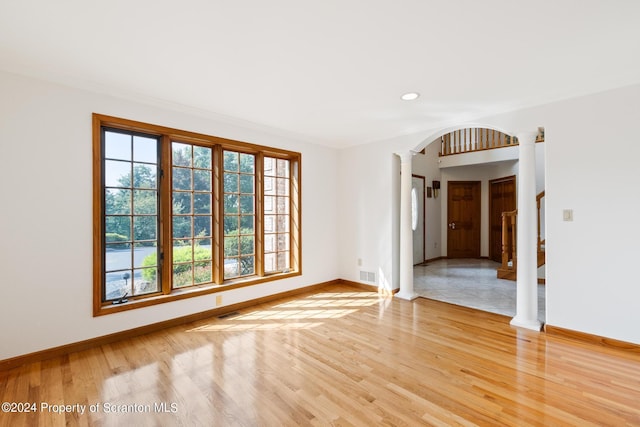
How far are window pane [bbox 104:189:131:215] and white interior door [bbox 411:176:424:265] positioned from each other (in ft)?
19.7

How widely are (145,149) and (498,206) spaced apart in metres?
8.13

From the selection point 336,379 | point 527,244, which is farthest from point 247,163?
point 527,244

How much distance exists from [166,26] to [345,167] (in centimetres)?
380

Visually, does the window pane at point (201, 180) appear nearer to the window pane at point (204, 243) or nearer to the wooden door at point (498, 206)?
the window pane at point (204, 243)

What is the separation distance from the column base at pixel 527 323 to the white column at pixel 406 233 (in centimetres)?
136

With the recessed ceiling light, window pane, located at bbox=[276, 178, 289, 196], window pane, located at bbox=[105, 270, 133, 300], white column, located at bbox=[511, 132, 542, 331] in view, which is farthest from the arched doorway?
window pane, located at bbox=[105, 270, 133, 300]

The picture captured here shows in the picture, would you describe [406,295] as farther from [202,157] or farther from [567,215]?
[202,157]

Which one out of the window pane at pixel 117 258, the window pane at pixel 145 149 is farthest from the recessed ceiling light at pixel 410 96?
the window pane at pixel 117 258

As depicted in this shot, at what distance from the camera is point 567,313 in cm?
312

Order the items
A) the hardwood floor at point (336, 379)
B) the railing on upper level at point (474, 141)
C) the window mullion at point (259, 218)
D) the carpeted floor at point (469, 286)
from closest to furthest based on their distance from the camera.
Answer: the hardwood floor at point (336, 379) → the carpeted floor at point (469, 286) → the window mullion at point (259, 218) → the railing on upper level at point (474, 141)

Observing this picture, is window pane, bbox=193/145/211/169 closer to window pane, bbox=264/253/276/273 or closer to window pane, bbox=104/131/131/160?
window pane, bbox=104/131/131/160

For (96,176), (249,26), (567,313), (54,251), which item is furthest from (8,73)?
(567,313)

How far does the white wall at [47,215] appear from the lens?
2.53m

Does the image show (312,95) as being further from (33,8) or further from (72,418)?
(72,418)
